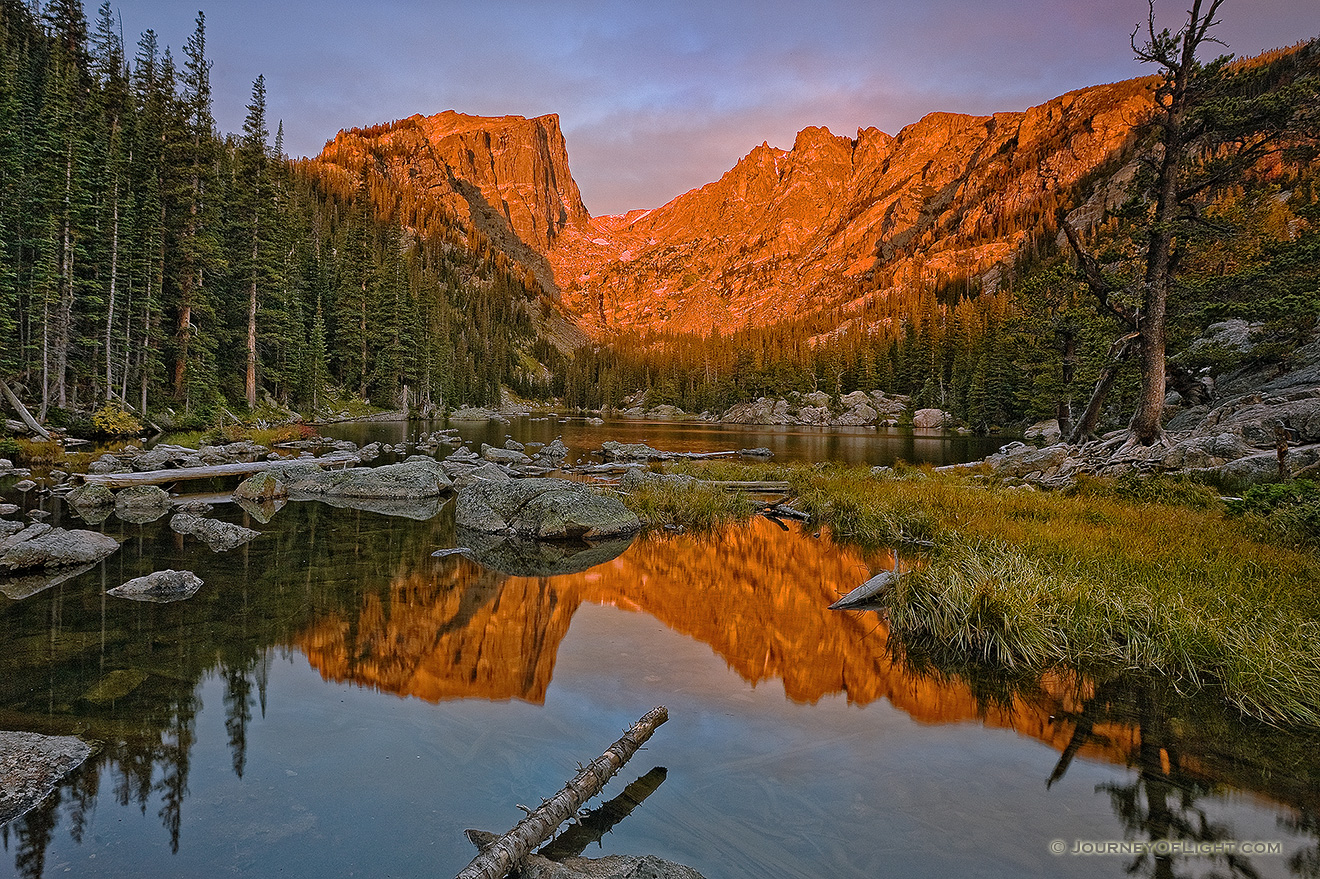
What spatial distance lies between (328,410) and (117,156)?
24344mm

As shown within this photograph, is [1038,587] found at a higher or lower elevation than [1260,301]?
lower

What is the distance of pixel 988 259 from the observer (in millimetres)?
159250

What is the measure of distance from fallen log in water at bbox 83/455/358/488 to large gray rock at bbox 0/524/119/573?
8.07 m

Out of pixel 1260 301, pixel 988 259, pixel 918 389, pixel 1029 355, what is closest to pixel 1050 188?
pixel 988 259

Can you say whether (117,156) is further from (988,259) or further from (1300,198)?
(988,259)

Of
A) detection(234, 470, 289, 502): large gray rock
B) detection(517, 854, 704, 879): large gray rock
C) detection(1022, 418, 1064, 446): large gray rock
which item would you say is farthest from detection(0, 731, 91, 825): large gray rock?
detection(1022, 418, 1064, 446): large gray rock

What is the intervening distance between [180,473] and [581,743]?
21615mm

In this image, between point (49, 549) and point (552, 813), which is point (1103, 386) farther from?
point (49, 549)

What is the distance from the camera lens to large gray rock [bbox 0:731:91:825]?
3.92 meters

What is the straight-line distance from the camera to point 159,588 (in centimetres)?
883

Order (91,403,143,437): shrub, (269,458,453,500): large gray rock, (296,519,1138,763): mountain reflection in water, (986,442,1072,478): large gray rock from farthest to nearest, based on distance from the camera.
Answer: (91,403,143,437): shrub < (986,442,1072,478): large gray rock < (269,458,453,500): large gray rock < (296,519,1138,763): mountain reflection in water

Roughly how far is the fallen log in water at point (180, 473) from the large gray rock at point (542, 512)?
10.7 meters

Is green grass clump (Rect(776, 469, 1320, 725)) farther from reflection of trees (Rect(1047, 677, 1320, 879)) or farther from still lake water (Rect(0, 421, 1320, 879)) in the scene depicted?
still lake water (Rect(0, 421, 1320, 879))

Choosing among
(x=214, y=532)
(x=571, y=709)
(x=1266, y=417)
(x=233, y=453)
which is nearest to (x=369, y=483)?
(x=214, y=532)
